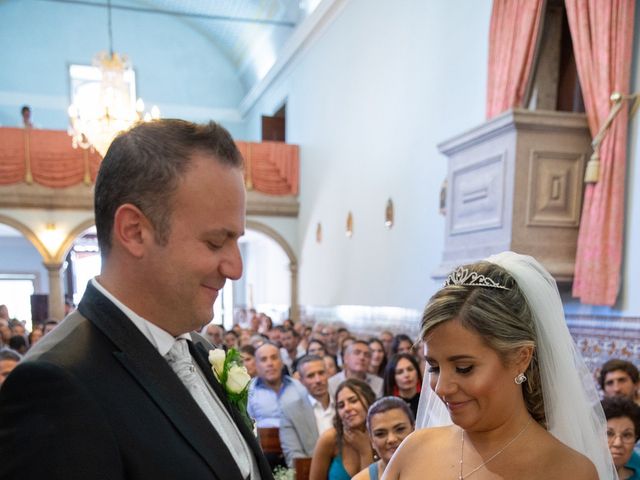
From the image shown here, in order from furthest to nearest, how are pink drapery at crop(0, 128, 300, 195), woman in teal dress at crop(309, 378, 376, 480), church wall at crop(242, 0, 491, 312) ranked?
1. pink drapery at crop(0, 128, 300, 195)
2. church wall at crop(242, 0, 491, 312)
3. woman in teal dress at crop(309, 378, 376, 480)

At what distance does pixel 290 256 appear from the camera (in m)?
13.6

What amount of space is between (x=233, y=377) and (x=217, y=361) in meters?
0.09

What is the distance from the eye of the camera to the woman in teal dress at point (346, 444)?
127 inches

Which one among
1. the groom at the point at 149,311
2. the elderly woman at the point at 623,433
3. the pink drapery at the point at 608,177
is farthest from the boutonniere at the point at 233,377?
the pink drapery at the point at 608,177

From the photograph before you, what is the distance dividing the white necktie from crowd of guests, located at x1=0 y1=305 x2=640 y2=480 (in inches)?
23.3

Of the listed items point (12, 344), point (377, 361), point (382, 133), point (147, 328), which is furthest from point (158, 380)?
point (382, 133)

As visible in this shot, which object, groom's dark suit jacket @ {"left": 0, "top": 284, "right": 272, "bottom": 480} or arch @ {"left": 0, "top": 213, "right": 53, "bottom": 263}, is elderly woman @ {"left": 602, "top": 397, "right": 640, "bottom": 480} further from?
arch @ {"left": 0, "top": 213, "right": 53, "bottom": 263}

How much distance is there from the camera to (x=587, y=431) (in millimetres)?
1639

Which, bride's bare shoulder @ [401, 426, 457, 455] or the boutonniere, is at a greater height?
the boutonniere

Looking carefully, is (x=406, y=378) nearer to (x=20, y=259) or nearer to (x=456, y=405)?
(x=456, y=405)

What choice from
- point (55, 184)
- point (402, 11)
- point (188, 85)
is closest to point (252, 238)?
point (188, 85)

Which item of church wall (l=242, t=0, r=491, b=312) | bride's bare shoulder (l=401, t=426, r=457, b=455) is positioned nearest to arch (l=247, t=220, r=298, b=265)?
church wall (l=242, t=0, r=491, b=312)

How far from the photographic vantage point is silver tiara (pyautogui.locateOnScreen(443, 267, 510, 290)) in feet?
4.94

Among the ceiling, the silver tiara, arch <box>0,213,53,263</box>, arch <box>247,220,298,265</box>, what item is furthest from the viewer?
the ceiling
